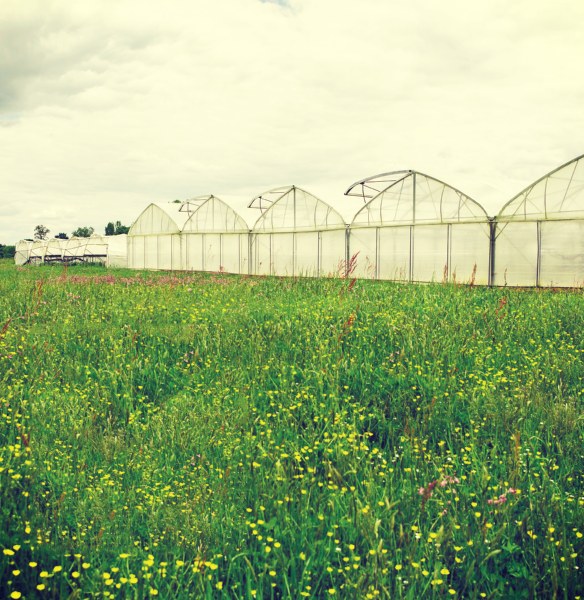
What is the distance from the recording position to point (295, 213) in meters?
29.9

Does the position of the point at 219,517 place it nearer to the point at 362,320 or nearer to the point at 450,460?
the point at 450,460

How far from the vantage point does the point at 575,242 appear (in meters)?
21.0

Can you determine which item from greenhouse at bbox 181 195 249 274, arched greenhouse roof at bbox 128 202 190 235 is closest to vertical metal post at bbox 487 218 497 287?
greenhouse at bbox 181 195 249 274

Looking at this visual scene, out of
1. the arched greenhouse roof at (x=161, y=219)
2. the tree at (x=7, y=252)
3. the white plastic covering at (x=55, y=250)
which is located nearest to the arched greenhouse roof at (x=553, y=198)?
the arched greenhouse roof at (x=161, y=219)

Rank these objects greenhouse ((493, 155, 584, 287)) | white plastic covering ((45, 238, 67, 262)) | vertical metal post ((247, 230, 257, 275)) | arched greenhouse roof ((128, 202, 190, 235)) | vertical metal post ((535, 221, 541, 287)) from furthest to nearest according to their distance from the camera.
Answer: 1. white plastic covering ((45, 238, 67, 262))
2. arched greenhouse roof ((128, 202, 190, 235))
3. vertical metal post ((247, 230, 257, 275))
4. vertical metal post ((535, 221, 541, 287))
5. greenhouse ((493, 155, 584, 287))

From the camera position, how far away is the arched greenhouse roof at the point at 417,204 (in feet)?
77.6

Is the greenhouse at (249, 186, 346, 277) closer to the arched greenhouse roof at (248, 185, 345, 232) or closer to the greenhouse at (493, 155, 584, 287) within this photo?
the arched greenhouse roof at (248, 185, 345, 232)

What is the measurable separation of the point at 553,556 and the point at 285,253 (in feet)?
91.2

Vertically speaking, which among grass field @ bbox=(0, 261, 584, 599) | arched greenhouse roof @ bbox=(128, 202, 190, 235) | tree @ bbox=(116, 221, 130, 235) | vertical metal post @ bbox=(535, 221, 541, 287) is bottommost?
grass field @ bbox=(0, 261, 584, 599)

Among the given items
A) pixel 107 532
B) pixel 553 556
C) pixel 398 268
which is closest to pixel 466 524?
pixel 553 556

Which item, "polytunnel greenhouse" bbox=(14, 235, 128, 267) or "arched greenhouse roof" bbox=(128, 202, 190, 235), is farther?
"polytunnel greenhouse" bbox=(14, 235, 128, 267)

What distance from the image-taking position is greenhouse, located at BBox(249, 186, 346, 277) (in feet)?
92.3

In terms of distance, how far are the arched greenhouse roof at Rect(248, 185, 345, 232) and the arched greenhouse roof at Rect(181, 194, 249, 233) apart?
1.71 metres

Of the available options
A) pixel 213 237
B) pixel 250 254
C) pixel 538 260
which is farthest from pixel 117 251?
pixel 538 260
